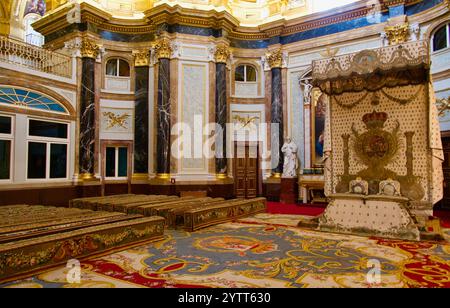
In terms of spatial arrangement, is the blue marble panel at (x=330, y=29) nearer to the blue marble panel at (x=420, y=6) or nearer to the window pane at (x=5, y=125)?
the blue marble panel at (x=420, y=6)

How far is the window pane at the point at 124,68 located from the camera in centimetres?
1142

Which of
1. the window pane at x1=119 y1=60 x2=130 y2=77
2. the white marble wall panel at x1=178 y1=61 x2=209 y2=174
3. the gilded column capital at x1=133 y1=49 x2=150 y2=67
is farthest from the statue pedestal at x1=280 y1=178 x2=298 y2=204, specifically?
the window pane at x1=119 y1=60 x2=130 y2=77

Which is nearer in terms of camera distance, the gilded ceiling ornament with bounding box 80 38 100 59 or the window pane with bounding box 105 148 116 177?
the gilded ceiling ornament with bounding box 80 38 100 59

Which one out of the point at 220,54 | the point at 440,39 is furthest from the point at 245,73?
the point at 440,39

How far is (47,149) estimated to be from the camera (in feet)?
31.0

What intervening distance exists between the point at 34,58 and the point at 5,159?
9.46ft

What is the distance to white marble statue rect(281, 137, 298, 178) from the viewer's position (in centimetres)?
1048

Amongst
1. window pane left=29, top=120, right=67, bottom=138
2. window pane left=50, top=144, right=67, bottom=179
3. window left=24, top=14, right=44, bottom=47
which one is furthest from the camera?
window left=24, top=14, right=44, bottom=47

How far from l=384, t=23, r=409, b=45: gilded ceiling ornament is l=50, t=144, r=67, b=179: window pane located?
9.64m

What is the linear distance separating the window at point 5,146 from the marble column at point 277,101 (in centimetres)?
738

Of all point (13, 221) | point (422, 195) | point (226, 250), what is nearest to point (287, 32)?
point (422, 195)

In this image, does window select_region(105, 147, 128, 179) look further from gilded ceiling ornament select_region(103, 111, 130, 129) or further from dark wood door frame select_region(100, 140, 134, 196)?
gilded ceiling ornament select_region(103, 111, 130, 129)
